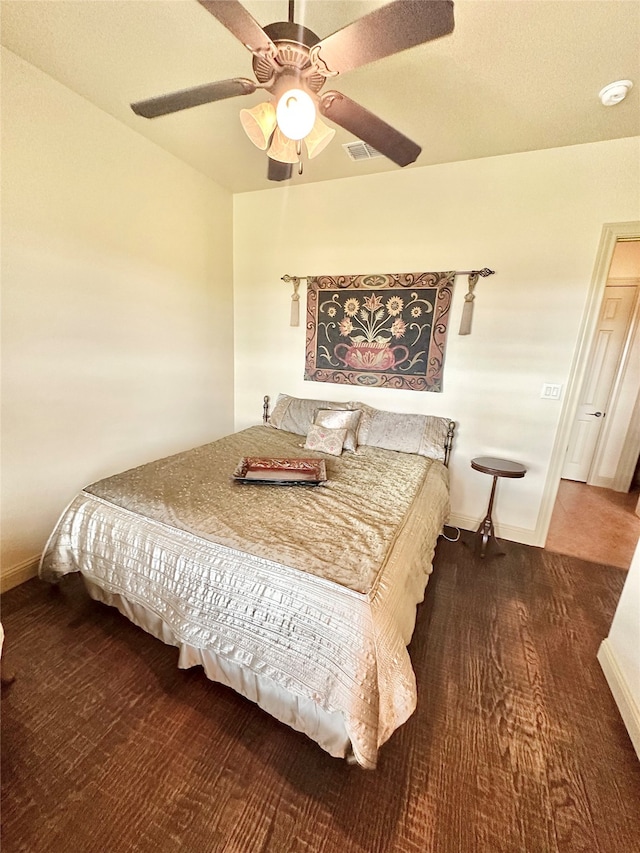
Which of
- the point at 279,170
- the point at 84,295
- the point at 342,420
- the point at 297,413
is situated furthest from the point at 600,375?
the point at 84,295

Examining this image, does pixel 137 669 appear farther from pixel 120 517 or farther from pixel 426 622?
pixel 426 622

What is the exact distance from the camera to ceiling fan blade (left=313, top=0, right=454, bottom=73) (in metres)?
0.94

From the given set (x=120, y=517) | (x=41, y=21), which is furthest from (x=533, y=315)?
(x=41, y=21)

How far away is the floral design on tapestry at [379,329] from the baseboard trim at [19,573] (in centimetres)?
241

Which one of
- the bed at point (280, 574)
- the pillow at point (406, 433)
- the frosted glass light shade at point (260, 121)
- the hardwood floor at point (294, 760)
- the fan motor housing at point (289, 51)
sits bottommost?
the hardwood floor at point (294, 760)

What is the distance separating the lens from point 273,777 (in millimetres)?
1202

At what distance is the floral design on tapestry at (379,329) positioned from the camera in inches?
107

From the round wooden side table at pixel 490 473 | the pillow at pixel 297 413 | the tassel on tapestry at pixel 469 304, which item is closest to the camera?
the round wooden side table at pixel 490 473

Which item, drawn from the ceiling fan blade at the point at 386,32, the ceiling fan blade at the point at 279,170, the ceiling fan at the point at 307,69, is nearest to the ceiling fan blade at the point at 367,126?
the ceiling fan at the point at 307,69

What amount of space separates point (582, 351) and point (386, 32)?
2.20 meters

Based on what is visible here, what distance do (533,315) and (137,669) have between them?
10.3 feet

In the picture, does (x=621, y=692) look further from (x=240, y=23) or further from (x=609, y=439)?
(x=609, y=439)

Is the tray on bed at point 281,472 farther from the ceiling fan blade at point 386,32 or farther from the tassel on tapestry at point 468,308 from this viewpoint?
the ceiling fan blade at point 386,32

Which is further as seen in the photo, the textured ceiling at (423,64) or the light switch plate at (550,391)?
the light switch plate at (550,391)
